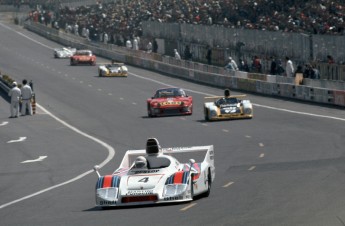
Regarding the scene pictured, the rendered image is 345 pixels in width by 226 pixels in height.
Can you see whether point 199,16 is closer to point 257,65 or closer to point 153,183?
point 257,65

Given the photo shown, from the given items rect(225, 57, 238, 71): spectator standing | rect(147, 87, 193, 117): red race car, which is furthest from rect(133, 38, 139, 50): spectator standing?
rect(147, 87, 193, 117): red race car

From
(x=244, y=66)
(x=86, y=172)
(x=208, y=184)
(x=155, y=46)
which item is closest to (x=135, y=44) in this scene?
(x=155, y=46)

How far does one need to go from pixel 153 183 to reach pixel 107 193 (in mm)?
890

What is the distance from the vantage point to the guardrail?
48.8 m

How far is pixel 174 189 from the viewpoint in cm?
1975

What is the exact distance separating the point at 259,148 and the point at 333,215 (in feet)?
46.3

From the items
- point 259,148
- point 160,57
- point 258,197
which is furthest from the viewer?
point 160,57

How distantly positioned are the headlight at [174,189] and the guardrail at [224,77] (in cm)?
2612

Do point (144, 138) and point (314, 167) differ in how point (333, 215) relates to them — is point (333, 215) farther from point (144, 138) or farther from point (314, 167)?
point (144, 138)

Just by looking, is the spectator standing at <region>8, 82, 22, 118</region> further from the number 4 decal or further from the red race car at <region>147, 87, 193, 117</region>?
the number 4 decal

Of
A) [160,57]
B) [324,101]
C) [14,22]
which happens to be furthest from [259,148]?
[14,22]

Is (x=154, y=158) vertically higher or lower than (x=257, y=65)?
lower

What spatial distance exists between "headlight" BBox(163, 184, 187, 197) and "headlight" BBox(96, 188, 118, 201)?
0.93 m

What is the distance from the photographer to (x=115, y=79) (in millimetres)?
72562
